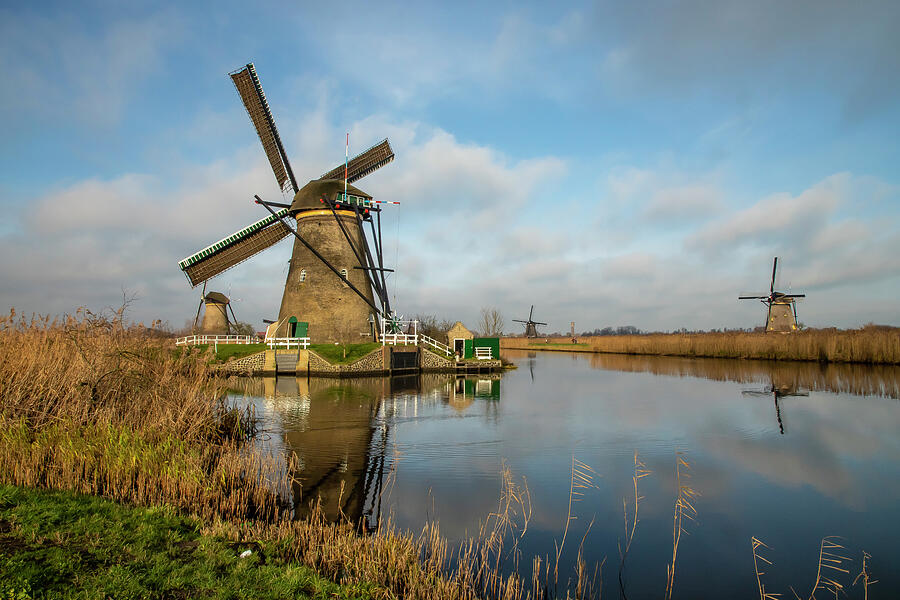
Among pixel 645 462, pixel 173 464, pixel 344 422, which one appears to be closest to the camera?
pixel 173 464

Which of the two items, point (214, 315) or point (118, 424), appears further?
point (214, 315)

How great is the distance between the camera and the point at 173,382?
24.7 feet

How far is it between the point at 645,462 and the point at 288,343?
58.1 ft

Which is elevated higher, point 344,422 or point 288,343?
point 288,343

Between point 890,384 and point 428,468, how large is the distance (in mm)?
19367

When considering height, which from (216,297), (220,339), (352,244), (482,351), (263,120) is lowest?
(482,351)

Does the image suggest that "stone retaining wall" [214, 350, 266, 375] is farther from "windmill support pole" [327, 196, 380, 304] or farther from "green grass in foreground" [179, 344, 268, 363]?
"windmill support pole" [327, 196, 380, 304]

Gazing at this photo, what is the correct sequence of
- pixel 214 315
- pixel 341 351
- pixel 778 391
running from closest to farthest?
pixel 778 391
pixel 341 351
pixel 214 315

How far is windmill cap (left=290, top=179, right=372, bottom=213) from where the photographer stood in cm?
2377

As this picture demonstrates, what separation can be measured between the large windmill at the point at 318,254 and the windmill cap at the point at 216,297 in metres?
11.8

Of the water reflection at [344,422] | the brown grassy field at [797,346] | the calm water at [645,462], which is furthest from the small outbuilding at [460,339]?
the brown grassy field at [797,346]

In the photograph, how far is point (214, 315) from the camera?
35.2 meters

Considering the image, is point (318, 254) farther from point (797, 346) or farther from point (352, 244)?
point (797, 346)

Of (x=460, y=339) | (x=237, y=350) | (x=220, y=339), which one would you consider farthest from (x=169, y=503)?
(x=220, y=339)
